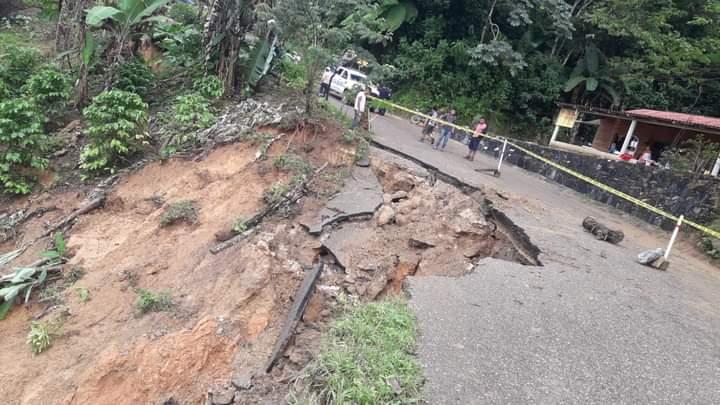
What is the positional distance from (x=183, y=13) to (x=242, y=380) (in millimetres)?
11516

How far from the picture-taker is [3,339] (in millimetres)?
5582

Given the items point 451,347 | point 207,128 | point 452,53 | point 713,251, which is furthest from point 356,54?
point 452,53

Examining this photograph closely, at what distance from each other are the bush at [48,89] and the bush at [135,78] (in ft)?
3.18

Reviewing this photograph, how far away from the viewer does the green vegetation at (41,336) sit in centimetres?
523

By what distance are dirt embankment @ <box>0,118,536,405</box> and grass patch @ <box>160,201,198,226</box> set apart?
0.12 metres

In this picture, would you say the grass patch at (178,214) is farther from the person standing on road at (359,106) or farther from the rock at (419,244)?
the person standing on road at (359,106)

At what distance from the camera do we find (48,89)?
8602 millimetres

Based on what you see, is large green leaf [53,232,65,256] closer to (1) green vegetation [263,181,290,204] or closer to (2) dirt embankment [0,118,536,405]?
(2) dirt embankment [0,118,536,405]

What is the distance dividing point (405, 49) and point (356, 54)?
13587 millimetres

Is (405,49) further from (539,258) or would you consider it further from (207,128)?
(539,258)

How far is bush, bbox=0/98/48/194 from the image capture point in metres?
7.56

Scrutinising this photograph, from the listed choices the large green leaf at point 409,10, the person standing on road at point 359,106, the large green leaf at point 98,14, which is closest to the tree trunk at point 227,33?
the large green leaf at point 98,14

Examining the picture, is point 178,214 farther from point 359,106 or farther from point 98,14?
point 359,106

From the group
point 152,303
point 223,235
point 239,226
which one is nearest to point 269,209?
point 239,226
